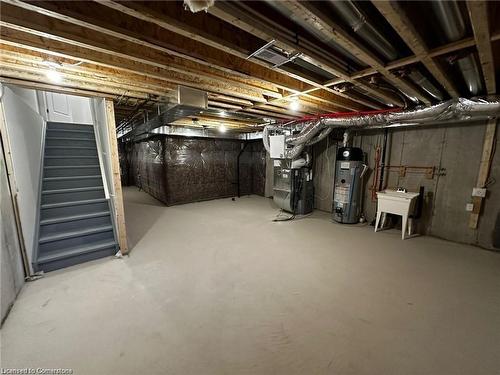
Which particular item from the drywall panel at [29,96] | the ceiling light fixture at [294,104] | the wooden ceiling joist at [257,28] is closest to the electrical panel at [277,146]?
the ceiling light fixture at [294,104]

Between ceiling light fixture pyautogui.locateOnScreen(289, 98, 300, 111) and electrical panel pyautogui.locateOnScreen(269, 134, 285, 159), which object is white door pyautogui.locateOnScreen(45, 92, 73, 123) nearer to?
electrical panel pyautogui.locateOnScreen(269, 134, 285, 159)

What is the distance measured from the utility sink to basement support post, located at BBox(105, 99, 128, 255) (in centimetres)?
398

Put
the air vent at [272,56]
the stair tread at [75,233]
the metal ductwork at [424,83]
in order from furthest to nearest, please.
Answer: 1. the stair tread at [75,233]
2. the metal ductwork at [424,83]
3. the air vent at [272,56]

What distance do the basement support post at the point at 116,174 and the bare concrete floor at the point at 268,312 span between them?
0.98ft

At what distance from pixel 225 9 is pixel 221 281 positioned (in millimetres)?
2246

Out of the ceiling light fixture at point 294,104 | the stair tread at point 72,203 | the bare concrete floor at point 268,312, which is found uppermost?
the ceiling light fixture at point 294,104

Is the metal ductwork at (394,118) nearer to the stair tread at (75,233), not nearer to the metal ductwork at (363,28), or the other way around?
the metal ductwork at (363,28)

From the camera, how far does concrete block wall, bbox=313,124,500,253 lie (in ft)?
9.64

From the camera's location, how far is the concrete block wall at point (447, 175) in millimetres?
2939

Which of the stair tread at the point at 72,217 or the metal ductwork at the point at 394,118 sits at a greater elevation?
the metal ductwork at the point at 394,118

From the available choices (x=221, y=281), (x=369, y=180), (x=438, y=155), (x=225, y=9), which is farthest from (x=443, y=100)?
(x=221, y=281)

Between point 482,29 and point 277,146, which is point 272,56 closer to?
point 482,29

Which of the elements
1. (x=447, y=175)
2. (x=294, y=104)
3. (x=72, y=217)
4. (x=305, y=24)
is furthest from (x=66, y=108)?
(x=447, y=175)

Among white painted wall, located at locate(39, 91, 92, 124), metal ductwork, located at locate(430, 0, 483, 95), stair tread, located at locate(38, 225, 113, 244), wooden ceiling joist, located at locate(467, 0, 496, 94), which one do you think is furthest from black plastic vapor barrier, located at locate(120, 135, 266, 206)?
metal ductwork, located at locate(430, 0, 483, 95)
